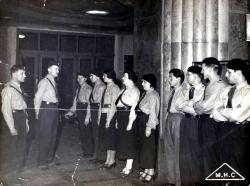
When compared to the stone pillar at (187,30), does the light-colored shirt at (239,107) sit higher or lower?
lower

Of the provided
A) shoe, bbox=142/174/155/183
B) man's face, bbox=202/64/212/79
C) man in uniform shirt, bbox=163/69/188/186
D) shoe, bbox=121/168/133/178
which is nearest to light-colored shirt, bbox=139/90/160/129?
man in uniform shirt, bbox=163/69/188/186

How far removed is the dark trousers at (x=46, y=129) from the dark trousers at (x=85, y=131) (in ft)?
2.97

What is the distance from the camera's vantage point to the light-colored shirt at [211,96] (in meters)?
4.64

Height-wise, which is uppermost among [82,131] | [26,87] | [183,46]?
[183,46]

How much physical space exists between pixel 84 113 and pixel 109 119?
1.05 m

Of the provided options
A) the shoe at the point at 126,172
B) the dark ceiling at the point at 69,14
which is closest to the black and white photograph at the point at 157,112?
the shoe at the point at 126,172

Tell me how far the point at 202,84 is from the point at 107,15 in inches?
278

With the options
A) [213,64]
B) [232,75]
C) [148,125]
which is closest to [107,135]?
[148,125]

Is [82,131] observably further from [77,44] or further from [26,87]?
[77,44]

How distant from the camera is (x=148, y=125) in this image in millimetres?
5785

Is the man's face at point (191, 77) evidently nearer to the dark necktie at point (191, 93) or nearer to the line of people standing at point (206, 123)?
the line of people standing at point (206, 123)

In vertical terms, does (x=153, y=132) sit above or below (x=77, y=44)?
below

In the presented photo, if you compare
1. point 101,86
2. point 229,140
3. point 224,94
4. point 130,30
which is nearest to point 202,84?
point 224,94

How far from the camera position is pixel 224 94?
4516mm
